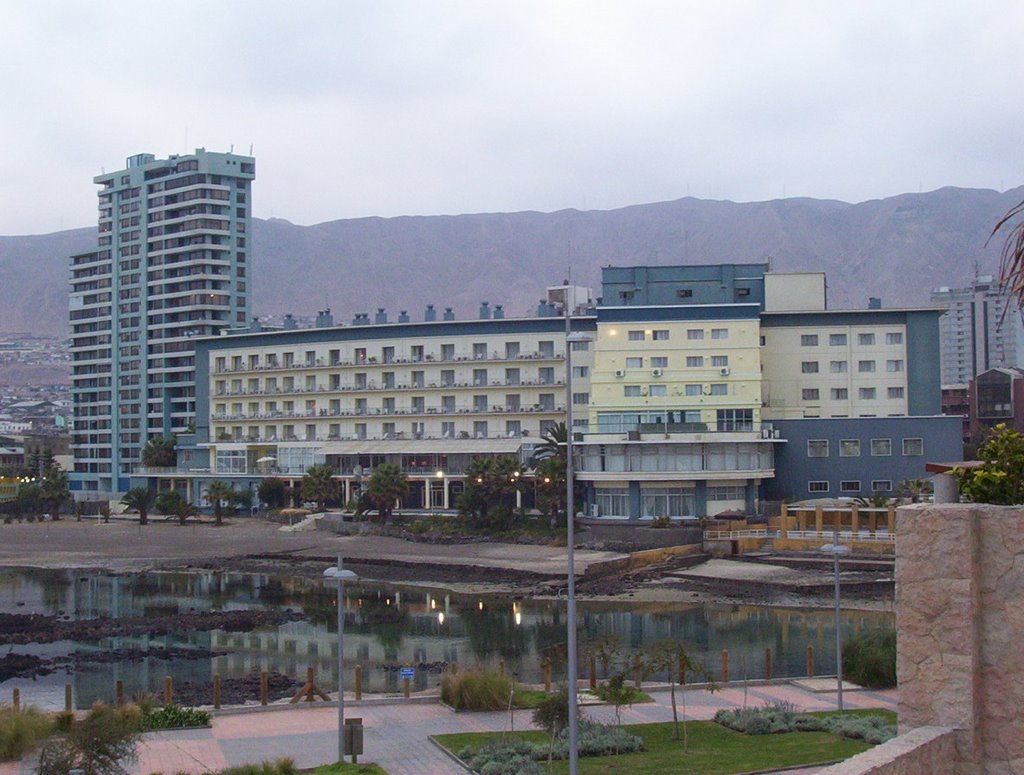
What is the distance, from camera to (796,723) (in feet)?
85.5

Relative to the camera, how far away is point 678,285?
8838 cm

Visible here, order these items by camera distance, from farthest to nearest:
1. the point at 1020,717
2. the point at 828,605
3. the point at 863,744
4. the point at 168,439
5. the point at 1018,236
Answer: the point at 168,439
the point at 828,605
the point at 863,744
the point at 1020,717
the point at 1018,236

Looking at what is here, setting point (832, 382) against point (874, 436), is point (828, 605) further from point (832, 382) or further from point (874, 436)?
point (832, 382)

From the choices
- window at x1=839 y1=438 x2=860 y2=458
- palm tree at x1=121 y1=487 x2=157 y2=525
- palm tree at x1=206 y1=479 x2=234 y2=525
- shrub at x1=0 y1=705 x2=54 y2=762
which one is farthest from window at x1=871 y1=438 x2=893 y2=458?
shrub at x1=0 y1=705 x2=54 y2=762

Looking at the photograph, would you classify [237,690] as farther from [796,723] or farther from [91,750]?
[796,723]

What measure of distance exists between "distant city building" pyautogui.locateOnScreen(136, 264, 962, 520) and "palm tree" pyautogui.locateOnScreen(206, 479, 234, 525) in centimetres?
376

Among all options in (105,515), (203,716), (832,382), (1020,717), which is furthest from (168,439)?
(1020,717)

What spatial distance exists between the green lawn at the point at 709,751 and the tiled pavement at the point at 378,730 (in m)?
1.20

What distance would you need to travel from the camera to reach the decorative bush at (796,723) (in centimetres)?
2453

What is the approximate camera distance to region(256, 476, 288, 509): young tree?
99.4 m

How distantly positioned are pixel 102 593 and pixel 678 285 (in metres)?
46.9

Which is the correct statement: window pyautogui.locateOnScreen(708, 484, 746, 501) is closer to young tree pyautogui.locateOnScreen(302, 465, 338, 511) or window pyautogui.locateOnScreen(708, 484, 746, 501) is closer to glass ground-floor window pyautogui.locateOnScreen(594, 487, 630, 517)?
glass ground-floor window pyautogui.locateOnScreen(594, 487, 630, 517)

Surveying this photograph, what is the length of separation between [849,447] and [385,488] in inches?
1289

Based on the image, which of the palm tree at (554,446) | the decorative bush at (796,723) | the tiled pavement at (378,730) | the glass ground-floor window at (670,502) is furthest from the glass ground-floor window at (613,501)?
the decorative bush at (796,723)
